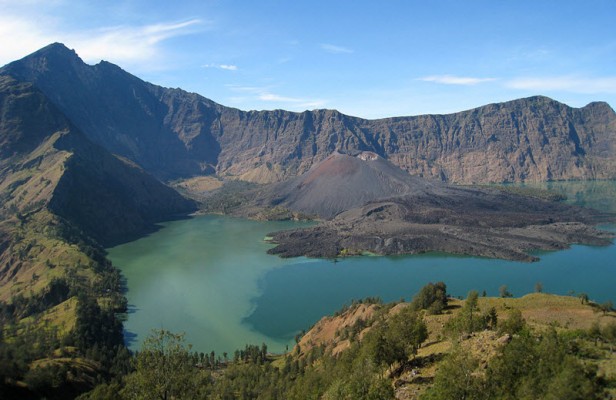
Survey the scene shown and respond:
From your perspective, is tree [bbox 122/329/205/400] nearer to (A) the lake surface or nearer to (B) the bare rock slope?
(A) the lake surface

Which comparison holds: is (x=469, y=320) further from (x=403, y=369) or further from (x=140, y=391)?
(x=140, y=391)

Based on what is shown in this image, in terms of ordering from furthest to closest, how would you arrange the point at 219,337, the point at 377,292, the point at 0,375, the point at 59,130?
the point at 59,130, the point at 377,292, the point at 219,337, the point at 0,375

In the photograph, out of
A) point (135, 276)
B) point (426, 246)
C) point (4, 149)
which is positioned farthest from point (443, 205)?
point (4, 149)

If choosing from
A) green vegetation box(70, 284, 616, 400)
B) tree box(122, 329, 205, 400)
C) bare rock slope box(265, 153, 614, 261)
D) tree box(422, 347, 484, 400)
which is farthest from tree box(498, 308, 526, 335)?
bare rock slope box(265, 153, 614, 261)

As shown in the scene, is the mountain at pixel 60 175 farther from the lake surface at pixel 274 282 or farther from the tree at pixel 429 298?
the tree at pixel 429 298

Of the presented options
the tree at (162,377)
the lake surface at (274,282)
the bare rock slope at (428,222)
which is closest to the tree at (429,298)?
the lake surface at (274,282)
